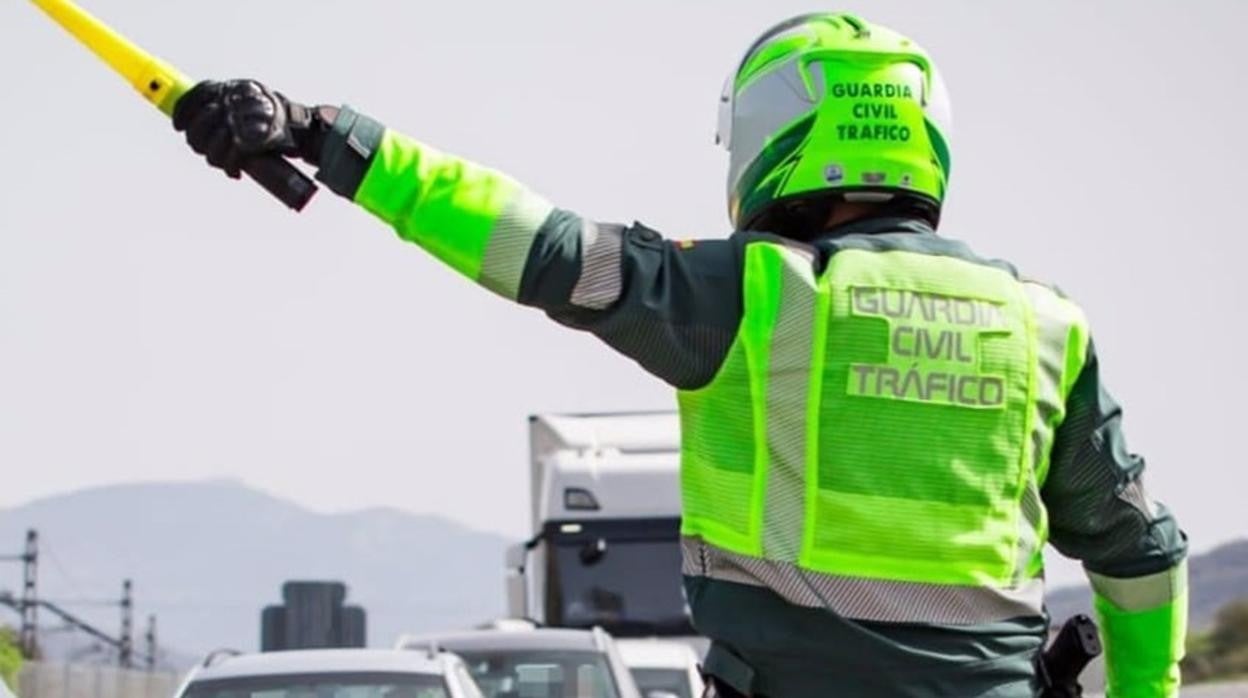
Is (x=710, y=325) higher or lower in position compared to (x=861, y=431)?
higher

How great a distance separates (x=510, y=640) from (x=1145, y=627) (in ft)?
46.7

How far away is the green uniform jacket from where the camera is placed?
16.9 feet

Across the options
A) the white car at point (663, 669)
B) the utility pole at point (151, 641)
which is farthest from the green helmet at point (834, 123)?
the utility pole at point (151, 641)

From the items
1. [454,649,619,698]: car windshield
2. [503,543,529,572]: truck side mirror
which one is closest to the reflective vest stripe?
[454,649,619,698]: car windshield

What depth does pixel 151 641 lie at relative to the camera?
263ft

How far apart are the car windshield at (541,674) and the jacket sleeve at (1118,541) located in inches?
487

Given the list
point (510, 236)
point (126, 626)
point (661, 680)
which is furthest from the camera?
point (126, 626)

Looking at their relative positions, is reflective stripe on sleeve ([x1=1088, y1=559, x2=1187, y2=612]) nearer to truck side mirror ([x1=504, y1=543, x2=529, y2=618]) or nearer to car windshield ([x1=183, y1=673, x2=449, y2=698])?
car windshield ([x1=183, y1=673, x2=449, y2=698])

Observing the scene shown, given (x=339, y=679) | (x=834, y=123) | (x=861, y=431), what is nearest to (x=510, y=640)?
(x=339, y=679)

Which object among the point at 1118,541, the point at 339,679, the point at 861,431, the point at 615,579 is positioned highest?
the point at 615,579

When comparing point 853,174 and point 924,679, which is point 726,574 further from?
point 853,174

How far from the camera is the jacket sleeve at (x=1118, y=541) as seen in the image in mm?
5750

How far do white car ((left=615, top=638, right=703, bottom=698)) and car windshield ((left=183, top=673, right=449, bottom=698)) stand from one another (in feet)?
21.6

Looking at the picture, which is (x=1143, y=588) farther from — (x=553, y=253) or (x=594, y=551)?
(x=594, y=551)
